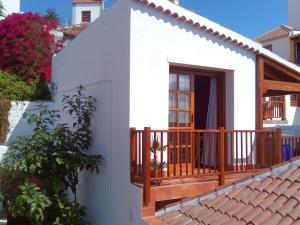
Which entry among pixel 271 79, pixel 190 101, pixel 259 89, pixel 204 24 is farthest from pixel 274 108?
pixel 204 24

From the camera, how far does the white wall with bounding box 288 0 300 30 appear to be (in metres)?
23.5

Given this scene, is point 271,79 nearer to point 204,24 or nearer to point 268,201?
point 204,24

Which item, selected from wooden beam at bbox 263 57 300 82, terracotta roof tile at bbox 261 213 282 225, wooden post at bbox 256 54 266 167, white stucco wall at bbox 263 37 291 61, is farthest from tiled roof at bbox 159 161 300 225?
white stucco wall at bbox 263 37 291 61

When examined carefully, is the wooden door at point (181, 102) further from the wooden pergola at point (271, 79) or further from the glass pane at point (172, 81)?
the wooden pergola at point (271, 79)

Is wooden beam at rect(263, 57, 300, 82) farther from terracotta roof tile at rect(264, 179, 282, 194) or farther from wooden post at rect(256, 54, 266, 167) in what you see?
terracotta roof tile at rect(264, 179, 282, 194)

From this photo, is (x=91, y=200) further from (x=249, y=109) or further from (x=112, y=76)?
(x=249, y=109)

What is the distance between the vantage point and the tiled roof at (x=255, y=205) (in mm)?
4353

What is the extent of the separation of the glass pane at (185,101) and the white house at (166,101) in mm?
23

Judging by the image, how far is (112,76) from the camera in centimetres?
780

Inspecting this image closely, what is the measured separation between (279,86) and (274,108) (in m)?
8.73

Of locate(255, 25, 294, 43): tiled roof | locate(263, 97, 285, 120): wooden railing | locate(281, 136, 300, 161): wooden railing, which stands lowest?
locate(281, 136, 300, 161): wooden railing

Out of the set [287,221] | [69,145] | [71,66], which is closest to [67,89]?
[71,66]

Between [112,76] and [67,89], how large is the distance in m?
4.18

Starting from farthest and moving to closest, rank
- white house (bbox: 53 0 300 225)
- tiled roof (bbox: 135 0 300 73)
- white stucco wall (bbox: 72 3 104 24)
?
white stucco wall (bbox: 72 3 104 24) < tiled roof (bbox: 135 0 300 73) < white house (bbox: 53 0 300 225)
